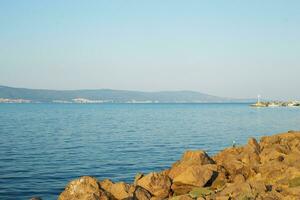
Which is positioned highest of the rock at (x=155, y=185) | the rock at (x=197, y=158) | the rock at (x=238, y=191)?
the rock at (x=197, y=158)

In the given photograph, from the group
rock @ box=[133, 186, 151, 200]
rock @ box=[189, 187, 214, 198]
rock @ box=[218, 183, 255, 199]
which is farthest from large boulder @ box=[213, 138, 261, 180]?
rock @ box=[133, 186, 151, 200]

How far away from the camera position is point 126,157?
43.8m

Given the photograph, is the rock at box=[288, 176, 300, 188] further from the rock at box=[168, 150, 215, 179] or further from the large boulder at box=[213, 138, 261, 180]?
the rock at box=[168, 150, 215, 179]

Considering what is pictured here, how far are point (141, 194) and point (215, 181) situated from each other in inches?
222

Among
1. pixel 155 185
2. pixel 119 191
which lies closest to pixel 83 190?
pixel 119 191

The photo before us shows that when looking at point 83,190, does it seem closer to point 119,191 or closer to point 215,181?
point 119,191

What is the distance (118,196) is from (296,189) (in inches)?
336

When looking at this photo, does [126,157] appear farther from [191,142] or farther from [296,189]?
[296,189]

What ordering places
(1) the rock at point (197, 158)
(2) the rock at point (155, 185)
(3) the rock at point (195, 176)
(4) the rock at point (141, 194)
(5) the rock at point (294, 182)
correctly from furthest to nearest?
(1) the rock at point (197, 158)
(3) the rock at point (195, 176)
(2) the rock at point (155, 185)
(5) the rock at point (294, 182)
(4) the rock at point (141, 194)

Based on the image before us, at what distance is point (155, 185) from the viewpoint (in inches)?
940

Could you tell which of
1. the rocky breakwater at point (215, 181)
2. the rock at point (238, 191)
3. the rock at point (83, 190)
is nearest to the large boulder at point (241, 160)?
the rocky breakwater at point (215, 181)

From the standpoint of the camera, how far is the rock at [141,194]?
2128 centimetres

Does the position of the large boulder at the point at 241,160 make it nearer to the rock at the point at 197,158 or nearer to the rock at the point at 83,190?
the rock at the point at 197,158

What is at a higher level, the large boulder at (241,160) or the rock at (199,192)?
the large boulder at (241,160)
